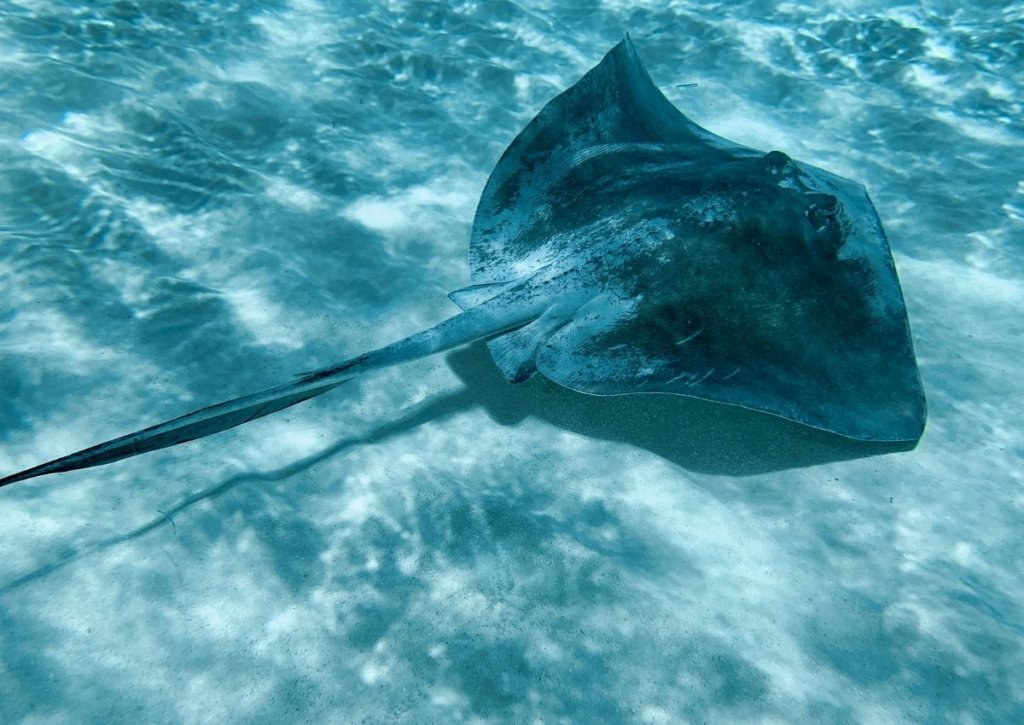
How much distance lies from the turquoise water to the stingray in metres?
0.47

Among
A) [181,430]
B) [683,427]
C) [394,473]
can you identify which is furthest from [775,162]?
[181,430]

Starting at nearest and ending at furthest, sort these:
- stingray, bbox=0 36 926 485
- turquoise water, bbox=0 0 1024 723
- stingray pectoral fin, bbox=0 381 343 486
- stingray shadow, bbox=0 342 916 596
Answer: stingray pectoral fin, bbox=0 381 343 486 < turquoise water, bbox=0 0 1024 723 < stingray, bbox=0 36 926 485 < stingray shadow, bbox=0 342 916 596

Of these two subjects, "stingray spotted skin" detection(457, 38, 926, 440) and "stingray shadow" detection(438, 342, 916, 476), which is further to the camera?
"stingray shadow" detection(438, 342, 916, 476)

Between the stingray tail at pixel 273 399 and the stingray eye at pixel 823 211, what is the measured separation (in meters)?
1.68

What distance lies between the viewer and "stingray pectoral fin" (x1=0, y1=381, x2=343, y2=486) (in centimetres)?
198

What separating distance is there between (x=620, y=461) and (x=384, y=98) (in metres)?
4.73

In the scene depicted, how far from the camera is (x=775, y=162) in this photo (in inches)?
136

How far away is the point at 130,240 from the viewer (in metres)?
4.10

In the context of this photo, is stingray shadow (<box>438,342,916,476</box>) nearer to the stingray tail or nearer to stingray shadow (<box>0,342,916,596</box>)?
stingray shadow (<box>0,342,916,596</box>)

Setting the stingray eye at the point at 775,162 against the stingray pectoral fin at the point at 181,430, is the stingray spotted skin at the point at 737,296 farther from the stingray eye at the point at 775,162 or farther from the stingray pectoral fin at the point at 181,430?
the stingray pectoral fin at the point at 181,430

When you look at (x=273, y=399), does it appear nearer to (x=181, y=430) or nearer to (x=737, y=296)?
(x=181, y=430)

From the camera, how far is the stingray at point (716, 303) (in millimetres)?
2947

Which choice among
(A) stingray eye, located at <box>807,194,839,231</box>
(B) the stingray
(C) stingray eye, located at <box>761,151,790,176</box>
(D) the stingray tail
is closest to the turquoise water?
(B) the stingray

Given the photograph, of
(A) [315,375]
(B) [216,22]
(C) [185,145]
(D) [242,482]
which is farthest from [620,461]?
(B) [216,22]
